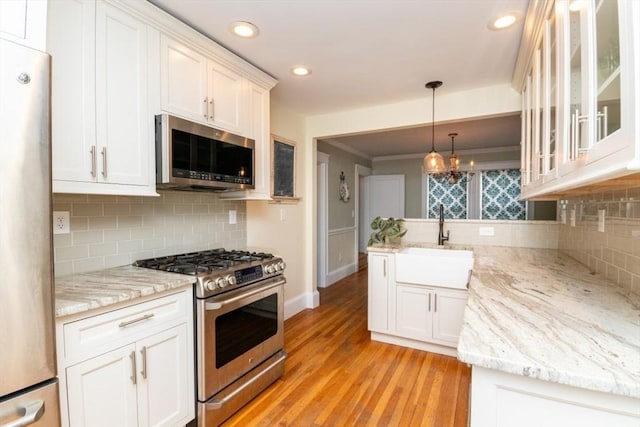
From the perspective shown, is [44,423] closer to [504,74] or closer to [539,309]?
[539,309]

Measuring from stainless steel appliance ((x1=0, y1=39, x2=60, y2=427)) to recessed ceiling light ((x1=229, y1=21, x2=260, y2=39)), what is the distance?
118 centimetres

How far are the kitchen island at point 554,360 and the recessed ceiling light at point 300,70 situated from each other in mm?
2101

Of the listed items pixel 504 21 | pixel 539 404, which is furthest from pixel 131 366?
pixel 504 21

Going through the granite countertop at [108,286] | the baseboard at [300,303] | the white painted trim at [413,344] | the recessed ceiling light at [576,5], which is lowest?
the white painted trim at [413,344]

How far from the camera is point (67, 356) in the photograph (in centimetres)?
126

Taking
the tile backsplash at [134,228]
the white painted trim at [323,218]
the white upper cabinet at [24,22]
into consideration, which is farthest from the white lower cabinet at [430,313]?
the white upper cabinet at [24,22]

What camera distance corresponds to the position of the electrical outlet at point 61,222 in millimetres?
1642

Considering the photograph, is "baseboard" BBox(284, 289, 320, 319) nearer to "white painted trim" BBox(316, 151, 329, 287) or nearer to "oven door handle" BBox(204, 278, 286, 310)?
"white painted trim" BBox(316, 151, 329, 287)

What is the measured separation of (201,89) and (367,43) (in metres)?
1.14

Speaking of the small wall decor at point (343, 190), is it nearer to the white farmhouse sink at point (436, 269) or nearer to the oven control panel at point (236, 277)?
the white farmhouse sink at point (436, 269)

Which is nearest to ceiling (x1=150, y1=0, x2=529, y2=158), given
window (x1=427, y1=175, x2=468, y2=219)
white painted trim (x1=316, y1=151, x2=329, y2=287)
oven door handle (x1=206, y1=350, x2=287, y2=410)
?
white painted trim (x1=316, y1=151, x2=329, y2=287)

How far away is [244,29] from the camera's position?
1.96 meters

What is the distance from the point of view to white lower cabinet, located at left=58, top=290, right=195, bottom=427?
1.29 metres

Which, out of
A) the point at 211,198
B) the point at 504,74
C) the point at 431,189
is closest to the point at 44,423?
the point at 211,198
